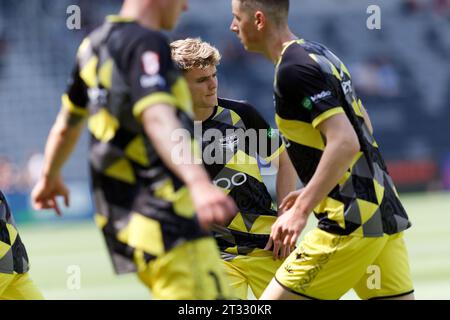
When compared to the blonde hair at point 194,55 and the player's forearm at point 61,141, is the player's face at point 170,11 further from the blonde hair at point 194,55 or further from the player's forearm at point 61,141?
the blonde hair at point 194,55

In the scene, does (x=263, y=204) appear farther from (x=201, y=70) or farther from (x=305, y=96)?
(x=305, y=96)

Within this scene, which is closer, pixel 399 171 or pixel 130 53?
pixel 130 53

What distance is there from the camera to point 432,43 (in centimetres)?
3228

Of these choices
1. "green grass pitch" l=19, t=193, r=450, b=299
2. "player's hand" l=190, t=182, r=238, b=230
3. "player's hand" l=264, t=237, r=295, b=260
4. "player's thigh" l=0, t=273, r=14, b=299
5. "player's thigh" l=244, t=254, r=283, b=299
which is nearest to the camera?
"player's hand" l=190, t=182, r=238, b=230

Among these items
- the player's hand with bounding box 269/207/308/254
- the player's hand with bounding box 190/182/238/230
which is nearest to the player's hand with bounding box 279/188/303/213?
the player's hand with bounding box 269/207/308/254

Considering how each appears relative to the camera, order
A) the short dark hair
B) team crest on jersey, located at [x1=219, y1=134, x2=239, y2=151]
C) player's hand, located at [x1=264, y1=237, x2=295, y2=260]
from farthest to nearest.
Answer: team crest on jersey, located at [x1=219, y1=134, x2=239, y2=151]
player's hand, located at [x1=264, y1=237, x2=295, y2=260]
the short dark hair

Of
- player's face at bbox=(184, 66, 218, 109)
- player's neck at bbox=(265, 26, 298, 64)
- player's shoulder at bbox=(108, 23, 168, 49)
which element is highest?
player's shoulder at bbox=(108, 23, 168, 49)

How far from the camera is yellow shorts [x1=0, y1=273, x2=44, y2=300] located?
577cm

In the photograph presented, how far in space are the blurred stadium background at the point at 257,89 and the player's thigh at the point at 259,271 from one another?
318 inches

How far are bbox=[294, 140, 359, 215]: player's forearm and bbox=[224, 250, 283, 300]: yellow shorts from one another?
4.67 feet

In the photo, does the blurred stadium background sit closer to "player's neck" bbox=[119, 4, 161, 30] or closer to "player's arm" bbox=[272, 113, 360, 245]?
"player's arm" bbox=[272, 113, 360, 245]

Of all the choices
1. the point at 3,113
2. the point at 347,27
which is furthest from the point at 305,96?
the point at 347,27

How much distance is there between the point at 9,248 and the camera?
19.1 feet

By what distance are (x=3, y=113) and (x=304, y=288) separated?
22172 millimetres
